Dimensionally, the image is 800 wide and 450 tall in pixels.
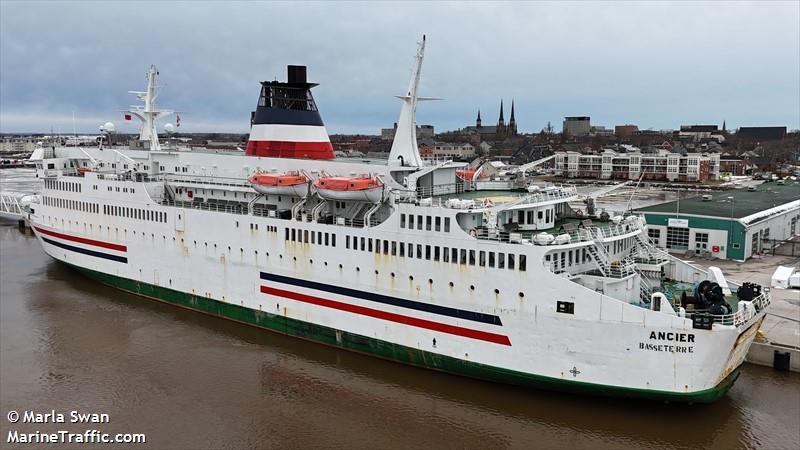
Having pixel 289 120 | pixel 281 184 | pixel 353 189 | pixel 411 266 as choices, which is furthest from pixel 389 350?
pixel 289 120

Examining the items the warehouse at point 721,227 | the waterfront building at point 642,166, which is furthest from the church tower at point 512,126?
the warehouse at point 721,227

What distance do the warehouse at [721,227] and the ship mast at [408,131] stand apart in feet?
63.3

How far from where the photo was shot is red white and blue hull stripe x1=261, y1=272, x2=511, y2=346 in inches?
739

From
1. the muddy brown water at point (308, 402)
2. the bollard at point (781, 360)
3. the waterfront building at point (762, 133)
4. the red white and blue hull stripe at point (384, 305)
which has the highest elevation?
the waterfront building at point (762, 133)

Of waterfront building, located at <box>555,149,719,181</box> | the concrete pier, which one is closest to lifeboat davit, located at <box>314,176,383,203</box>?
the concrete pier

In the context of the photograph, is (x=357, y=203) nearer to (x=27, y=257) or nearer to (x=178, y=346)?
(x=178, y=346)

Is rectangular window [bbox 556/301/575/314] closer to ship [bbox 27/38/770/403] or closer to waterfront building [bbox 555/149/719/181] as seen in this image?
ship [bbox 27/38/770/403]

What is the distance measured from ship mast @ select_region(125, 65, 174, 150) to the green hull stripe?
28.0 ft

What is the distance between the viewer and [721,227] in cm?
3578

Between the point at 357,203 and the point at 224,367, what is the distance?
749 cm

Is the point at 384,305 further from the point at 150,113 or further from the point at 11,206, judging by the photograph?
the point at 11,206

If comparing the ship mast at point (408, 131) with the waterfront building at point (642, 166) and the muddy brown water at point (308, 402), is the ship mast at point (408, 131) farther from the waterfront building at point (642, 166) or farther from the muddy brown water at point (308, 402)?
the waterfront building at point (642, 166)

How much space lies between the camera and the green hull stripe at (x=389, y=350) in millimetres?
17164

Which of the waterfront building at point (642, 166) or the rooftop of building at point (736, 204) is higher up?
the waterfront building at point (642, 166)
